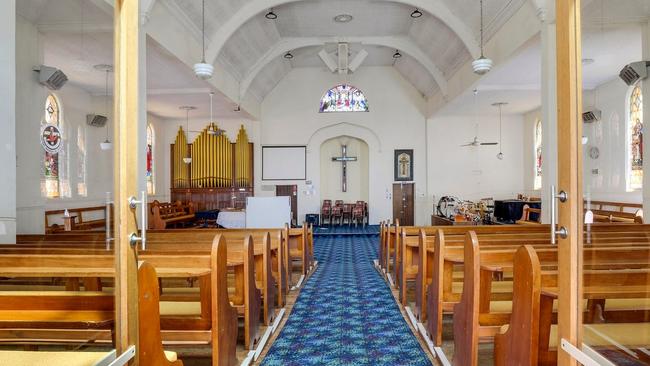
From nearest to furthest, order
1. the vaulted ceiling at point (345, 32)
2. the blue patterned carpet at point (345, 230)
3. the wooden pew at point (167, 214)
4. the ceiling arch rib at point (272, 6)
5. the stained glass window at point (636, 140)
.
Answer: the stained glass window at point (636, 140) < the vaulted ceiling at point (345, 32) < the ceiling arch rib at point (272, 6) < the wooden pew at point (167, 214) < the blue patterned carpet at point (345, 230)

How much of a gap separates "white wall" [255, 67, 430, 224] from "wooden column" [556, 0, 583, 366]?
468 inches

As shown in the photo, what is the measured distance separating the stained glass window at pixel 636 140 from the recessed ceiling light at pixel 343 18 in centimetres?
656

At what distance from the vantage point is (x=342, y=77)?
13508 mm

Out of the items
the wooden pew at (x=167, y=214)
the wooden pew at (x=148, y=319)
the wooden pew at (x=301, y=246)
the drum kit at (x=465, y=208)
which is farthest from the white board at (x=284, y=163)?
the wooden pew at (x=148, y=319)

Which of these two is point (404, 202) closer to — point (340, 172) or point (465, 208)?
point (340, 172)

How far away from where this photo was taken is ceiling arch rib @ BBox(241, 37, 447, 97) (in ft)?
35.3

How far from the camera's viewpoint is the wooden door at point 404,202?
1348 cm

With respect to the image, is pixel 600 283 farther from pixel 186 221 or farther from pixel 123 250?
pixel 186 221

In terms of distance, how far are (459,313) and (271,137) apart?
449 inches

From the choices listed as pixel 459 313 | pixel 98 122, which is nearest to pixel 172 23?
pixel 98 122

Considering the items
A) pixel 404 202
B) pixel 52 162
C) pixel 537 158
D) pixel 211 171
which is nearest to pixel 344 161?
pixel 404 202

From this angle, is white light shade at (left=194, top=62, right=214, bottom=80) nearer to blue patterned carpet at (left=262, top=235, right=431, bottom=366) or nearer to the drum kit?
→ blue patterned carpet at (left=262, top=235, right=431, bottom=366)

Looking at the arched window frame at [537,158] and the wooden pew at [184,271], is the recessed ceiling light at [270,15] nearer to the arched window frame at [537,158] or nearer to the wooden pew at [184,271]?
the wooden pew at [184,271]

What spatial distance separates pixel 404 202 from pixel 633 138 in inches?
398
